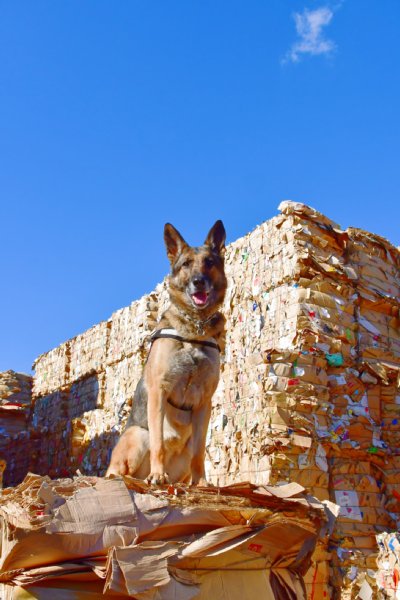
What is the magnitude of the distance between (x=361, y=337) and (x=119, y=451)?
136 inches

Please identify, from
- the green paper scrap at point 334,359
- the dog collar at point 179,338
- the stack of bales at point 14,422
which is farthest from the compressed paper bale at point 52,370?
the dog collar at point 179,338

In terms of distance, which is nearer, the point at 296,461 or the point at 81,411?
the point at 296,461

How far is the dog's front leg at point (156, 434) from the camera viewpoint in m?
3.56

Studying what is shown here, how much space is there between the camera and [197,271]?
162 inches

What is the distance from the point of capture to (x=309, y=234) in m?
6.68

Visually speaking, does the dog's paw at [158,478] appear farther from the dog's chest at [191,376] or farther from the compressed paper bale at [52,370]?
the compressed paper bale at [52,370]

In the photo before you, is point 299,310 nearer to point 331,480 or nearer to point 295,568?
point 331,480

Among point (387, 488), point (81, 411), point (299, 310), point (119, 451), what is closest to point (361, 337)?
point (299, 310)

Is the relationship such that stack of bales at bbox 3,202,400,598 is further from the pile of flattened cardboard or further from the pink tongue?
the pile of flattened cardboard

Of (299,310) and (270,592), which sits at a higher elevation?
(299,310)

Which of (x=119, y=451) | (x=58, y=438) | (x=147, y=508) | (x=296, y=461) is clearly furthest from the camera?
(x=58, y=438)

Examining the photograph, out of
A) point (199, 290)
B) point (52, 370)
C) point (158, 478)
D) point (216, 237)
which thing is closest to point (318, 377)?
point (216, 237)

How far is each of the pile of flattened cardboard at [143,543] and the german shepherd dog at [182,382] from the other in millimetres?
1168

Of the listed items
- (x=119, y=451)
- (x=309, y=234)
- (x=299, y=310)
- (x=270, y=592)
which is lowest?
(x=270, y=592)
